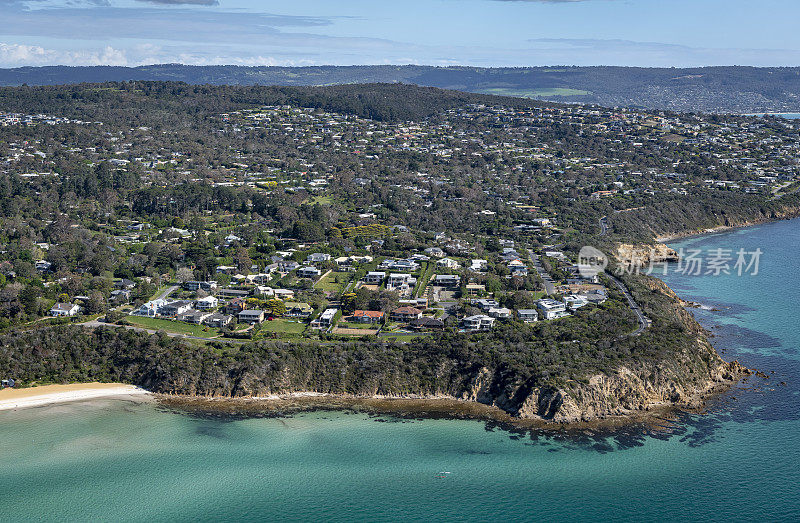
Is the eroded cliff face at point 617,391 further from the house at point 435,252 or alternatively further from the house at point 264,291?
the house at point 435,252

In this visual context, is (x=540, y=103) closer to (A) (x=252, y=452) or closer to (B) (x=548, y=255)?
(B) (x=548, y=255)

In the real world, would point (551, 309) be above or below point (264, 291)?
above

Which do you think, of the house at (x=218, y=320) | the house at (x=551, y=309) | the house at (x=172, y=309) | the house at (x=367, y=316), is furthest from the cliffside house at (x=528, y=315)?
the house at (x=172, y=309)

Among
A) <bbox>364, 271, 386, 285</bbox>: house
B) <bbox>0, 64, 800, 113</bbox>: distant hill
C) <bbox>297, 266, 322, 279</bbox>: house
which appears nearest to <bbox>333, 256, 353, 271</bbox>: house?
<bbox>297, 266, 322, 279</bbox>: house

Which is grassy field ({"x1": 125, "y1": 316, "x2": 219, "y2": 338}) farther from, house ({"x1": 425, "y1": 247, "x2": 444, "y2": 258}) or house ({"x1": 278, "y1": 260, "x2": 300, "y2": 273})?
house ({"x1": 425, "y1": 247, "x2": 444, "y2": 258})

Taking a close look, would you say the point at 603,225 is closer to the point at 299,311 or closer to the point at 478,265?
the point at 478,265

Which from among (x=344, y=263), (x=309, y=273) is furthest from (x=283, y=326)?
(x=344, y=263)
